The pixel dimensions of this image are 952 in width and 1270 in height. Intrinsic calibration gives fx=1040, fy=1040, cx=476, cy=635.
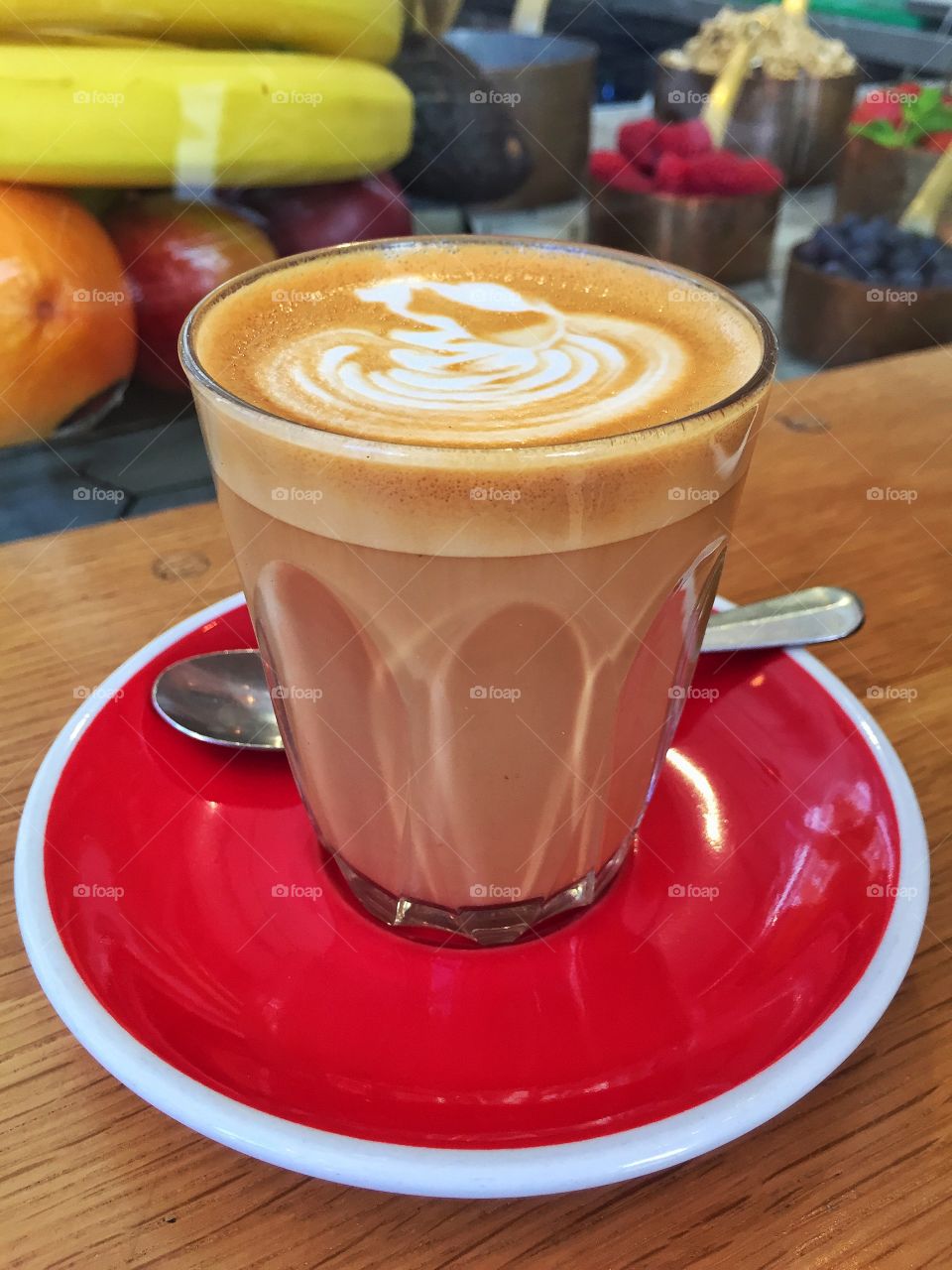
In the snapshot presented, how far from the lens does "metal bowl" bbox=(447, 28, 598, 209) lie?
6.09ft

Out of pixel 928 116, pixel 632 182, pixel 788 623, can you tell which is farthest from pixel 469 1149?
pixel 928 116

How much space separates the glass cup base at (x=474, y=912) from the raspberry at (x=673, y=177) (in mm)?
1673

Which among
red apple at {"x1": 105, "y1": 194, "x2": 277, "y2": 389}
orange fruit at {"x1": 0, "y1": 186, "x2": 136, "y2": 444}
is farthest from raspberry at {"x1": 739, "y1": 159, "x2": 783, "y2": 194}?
orange fruit at {"x1": 0, "y1": 186, "x2": 136, "y2": 444}

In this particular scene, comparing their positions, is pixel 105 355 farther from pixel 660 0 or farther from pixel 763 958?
pixel 660 0

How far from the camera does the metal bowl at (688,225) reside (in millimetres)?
1958

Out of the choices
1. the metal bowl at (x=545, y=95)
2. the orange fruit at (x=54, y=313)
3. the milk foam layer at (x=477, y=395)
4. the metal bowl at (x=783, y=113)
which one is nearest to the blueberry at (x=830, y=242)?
the metal bowl at (x=783, y=113)

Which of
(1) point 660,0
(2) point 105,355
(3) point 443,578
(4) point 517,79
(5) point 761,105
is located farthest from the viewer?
(1) point 660,0

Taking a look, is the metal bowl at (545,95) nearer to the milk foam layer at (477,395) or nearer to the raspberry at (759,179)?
the raspberry at (759,179)

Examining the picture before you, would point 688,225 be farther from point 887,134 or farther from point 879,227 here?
point 887,134

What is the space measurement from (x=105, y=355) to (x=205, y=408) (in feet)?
2.41

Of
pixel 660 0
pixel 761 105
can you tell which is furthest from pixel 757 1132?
pixel 660 0

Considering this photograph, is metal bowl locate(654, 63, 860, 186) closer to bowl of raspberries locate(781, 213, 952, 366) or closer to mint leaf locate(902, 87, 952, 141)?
mint leaf locate(902, 87, 952, 141)

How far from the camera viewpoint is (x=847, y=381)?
1.31 meters

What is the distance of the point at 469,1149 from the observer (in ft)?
1.51
